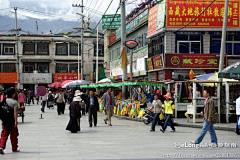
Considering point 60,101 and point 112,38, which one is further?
point 112,38

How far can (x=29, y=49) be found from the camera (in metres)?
72.2

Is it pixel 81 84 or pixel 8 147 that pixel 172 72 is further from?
pixel 8 147

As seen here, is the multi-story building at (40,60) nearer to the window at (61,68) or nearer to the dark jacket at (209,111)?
the window at (61,68)

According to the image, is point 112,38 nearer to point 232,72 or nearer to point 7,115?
point 232,72

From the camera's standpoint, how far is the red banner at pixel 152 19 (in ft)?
116

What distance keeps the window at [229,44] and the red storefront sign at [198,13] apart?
1.11 m

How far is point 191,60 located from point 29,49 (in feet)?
142

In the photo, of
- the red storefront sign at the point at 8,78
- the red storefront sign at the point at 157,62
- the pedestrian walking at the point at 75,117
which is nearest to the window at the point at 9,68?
the red storefront sign at the point at 8,78

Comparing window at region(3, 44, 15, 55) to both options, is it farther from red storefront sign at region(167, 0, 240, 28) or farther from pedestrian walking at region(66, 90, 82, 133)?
pedestrian walking at region(66, 90, 82, 133)

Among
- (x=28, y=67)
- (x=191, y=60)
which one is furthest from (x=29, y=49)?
(x=191, y=60)

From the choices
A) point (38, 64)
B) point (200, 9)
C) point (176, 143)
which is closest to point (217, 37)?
point (200, 9)

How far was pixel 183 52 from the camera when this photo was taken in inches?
1358

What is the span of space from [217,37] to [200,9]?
2.65 m

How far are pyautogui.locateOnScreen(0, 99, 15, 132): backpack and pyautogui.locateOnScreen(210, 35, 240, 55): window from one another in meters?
24.8
